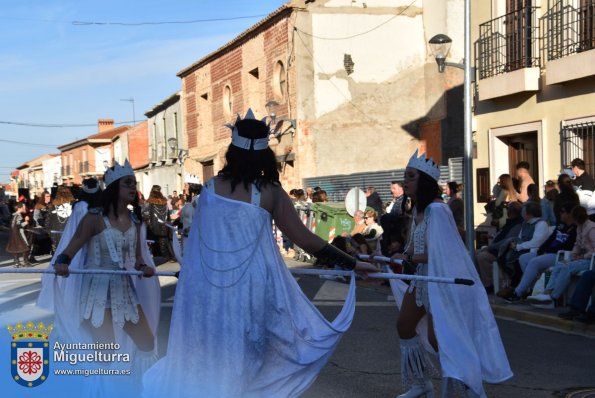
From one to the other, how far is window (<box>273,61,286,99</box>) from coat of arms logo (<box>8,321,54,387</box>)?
84.0 ft

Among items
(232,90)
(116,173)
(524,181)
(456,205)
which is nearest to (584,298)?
(524,181)

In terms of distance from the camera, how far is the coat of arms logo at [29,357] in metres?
5.39

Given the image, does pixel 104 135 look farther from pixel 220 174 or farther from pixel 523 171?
pixel 220 174

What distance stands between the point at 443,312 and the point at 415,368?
0.61 m

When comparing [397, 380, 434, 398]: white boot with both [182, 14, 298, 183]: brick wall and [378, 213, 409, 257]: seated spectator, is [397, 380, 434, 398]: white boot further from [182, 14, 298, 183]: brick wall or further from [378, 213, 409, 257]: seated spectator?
[182, 14, 298, 183]: brick wall

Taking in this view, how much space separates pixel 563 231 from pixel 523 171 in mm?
2904

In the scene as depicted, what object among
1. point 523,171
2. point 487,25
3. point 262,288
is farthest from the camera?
point 487,25

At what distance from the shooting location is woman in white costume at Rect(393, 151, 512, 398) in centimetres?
557

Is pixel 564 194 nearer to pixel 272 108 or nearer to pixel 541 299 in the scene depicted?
pixel 541 299

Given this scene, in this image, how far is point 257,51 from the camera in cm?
3253

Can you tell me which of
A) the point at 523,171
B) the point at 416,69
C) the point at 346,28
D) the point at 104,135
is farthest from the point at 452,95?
the point at 104,135

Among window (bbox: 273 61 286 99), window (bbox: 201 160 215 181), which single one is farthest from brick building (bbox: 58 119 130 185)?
window (bbox: 273 61 286 99)

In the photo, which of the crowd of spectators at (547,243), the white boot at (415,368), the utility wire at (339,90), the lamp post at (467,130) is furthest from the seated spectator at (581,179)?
the utility wire at (339,90)

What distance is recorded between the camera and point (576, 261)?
35.0ft
